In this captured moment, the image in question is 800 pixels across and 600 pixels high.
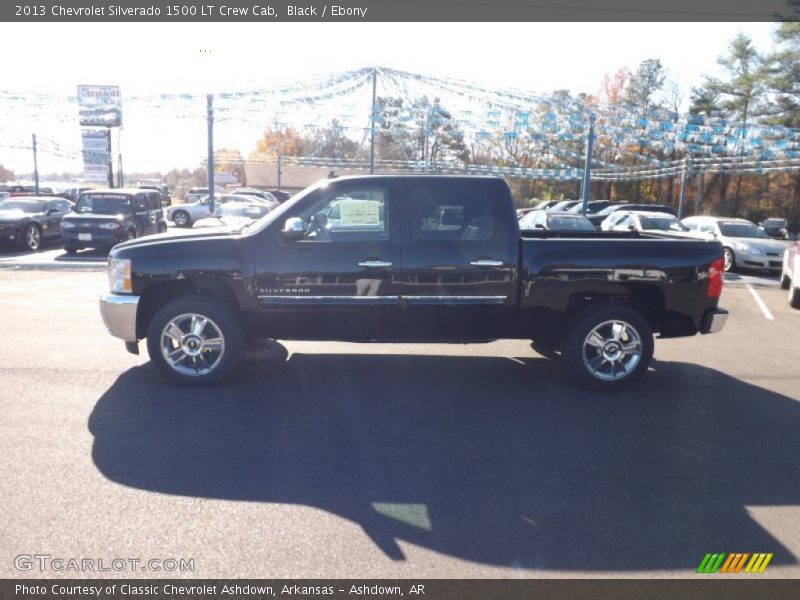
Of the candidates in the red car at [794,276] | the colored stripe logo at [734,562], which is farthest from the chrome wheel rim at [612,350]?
the red car at [794,276]

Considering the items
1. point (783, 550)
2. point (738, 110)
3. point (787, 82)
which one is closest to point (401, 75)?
point (783, 550)

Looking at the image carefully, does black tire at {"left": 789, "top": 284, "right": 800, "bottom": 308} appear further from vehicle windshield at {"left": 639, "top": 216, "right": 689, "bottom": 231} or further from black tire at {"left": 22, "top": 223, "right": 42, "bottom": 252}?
black tire at {"left": 22, "top": 223, "right": 42, "bottom": 252}

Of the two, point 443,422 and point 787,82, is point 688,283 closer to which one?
point 443,422

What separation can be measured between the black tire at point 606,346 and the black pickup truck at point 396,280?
0.01m

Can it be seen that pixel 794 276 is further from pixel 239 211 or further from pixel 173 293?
pixel 239 211

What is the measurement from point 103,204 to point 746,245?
1729 centimetres

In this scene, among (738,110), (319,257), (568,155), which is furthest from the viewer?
(738,110)

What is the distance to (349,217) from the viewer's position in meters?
6.12

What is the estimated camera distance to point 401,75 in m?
19.2

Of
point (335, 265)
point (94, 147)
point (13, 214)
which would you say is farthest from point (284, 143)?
point (335, 265)

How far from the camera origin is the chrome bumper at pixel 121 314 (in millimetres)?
6035

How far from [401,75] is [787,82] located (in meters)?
26.2
